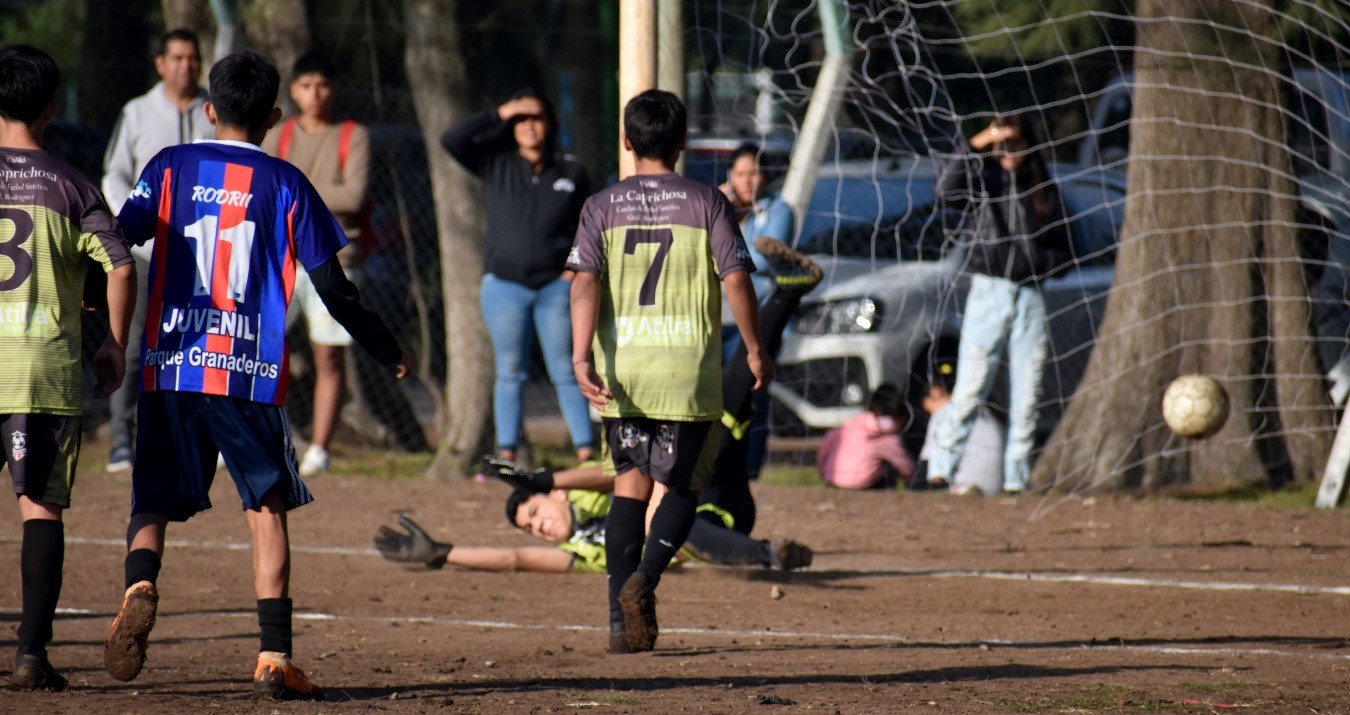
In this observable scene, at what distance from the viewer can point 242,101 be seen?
15.1 feet

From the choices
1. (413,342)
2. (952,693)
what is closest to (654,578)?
(952,693)

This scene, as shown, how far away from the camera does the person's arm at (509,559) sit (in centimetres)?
726

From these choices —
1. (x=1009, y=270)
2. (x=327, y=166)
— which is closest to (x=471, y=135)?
(x=327, y=166)

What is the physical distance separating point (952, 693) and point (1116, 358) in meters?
5.81

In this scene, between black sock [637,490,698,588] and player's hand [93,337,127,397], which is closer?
player's hand [93,337,127,397]

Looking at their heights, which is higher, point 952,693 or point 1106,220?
point 1106,220

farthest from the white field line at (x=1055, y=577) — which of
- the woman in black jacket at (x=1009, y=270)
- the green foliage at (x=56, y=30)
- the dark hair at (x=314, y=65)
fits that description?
the green foliage at (x=56, y=30)

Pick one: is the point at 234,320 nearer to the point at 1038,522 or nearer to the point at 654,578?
the point at 654,578

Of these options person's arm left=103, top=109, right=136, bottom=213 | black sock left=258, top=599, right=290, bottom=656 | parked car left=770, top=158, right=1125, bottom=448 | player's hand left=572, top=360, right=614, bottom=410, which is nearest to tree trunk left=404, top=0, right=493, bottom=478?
parked car left=770, top=158, right=1125, bottom=448

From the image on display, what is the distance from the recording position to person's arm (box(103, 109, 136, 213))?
9.34 meters

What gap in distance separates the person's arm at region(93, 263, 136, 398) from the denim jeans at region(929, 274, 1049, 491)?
5.88 metres

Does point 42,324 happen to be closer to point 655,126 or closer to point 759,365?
point 655,126

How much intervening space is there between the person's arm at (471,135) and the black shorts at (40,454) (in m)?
4.60

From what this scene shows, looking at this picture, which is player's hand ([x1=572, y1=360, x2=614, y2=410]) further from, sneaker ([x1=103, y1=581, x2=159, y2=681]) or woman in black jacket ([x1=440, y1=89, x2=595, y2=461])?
woman in black jacket ([x1=440, y1=89, x2=595, y2=461])
